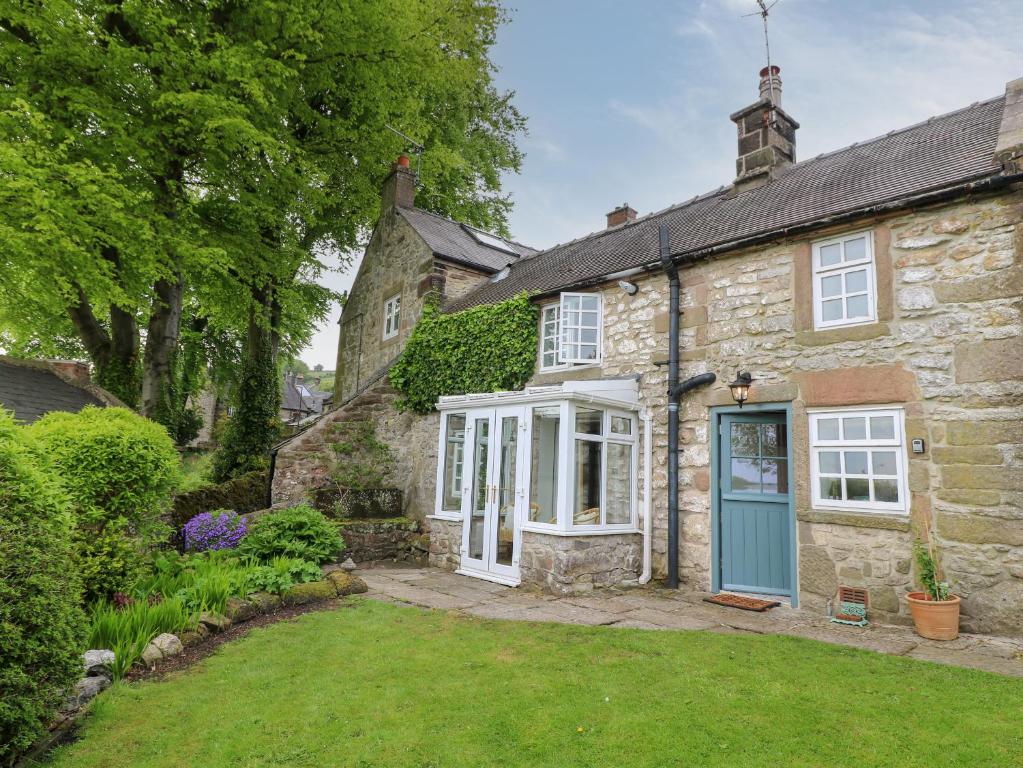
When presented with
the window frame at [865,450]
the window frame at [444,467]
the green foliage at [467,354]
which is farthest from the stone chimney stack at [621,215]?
the window frame at [865,450]

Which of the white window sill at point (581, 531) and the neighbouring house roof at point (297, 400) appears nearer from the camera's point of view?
the white window sill at point (581, 531)

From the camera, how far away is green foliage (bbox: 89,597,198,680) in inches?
187

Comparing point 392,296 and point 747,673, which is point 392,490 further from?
point 747,673

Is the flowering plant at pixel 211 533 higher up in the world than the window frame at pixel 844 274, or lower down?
lower down

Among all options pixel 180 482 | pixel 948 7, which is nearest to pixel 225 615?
pixel 180 482

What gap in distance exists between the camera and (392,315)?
15523 millimetres

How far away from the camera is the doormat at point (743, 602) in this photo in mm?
6980

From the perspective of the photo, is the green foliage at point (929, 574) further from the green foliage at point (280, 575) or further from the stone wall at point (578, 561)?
the green foliage at point (280, 575)

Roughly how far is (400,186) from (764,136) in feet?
33.0

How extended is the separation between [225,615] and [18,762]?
2950 mm

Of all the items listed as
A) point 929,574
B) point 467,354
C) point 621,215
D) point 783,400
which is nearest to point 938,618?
point 929,574

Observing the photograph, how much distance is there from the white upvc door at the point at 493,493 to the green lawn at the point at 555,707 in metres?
3.04

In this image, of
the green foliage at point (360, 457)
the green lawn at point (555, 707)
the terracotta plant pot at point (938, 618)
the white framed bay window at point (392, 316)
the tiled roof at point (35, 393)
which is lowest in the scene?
the green lawn at point (555, 707)

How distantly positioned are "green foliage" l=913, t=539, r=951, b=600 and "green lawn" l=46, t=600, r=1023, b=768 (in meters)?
1.31
